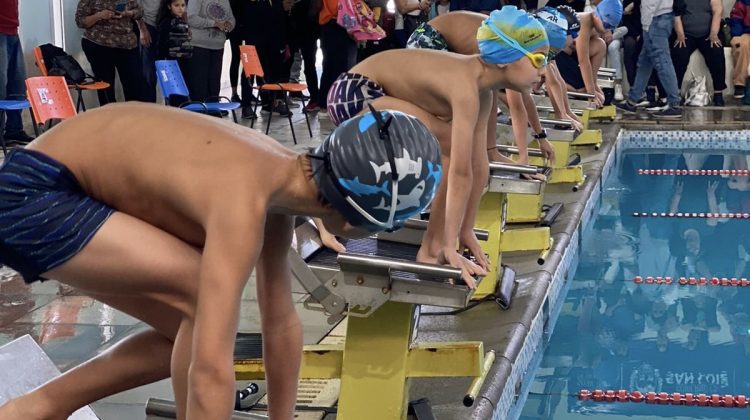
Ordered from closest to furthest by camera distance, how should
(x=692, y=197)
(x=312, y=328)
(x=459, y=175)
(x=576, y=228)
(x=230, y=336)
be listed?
(x=230, y=336) < (x=459, y=175) < (x=312, y=328) < (x=576, y=228) < (x=692, y=197)

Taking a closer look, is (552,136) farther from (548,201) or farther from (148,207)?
(148,207)

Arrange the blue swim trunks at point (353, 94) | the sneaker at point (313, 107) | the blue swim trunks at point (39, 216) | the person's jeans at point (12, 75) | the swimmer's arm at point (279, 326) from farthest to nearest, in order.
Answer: the sneaker at point (313, 107), the person's jeans at point (12, 75), the blue swim trunks at point (353, 94), the swimmer's arm at point (279, 326), the blue swim trunks at point (39, 216)

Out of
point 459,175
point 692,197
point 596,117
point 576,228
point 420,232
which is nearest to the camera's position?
point 459,175

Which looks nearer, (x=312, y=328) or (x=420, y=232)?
(x=420, y=232)

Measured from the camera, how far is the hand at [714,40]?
1366 centimetres

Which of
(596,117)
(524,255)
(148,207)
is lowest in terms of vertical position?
(596,117)

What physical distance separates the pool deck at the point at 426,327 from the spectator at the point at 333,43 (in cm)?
527

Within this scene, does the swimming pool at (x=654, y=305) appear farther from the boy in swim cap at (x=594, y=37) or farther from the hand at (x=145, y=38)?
the hand at (x=145, y=38)

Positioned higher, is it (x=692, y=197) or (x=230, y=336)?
(x=230, y=336)

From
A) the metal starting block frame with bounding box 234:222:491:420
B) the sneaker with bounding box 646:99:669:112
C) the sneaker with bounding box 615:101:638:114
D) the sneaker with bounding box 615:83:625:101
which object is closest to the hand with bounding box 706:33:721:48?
the sneaker with bounding box 646:99:669:112

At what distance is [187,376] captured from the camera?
7.91 feet

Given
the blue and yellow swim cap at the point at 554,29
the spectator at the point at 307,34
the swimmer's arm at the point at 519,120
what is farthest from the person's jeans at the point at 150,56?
the blue and yellow swim cap at the point at 554,29

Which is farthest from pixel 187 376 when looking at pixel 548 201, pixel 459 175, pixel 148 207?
pixel 548 201

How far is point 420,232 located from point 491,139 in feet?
6.31
